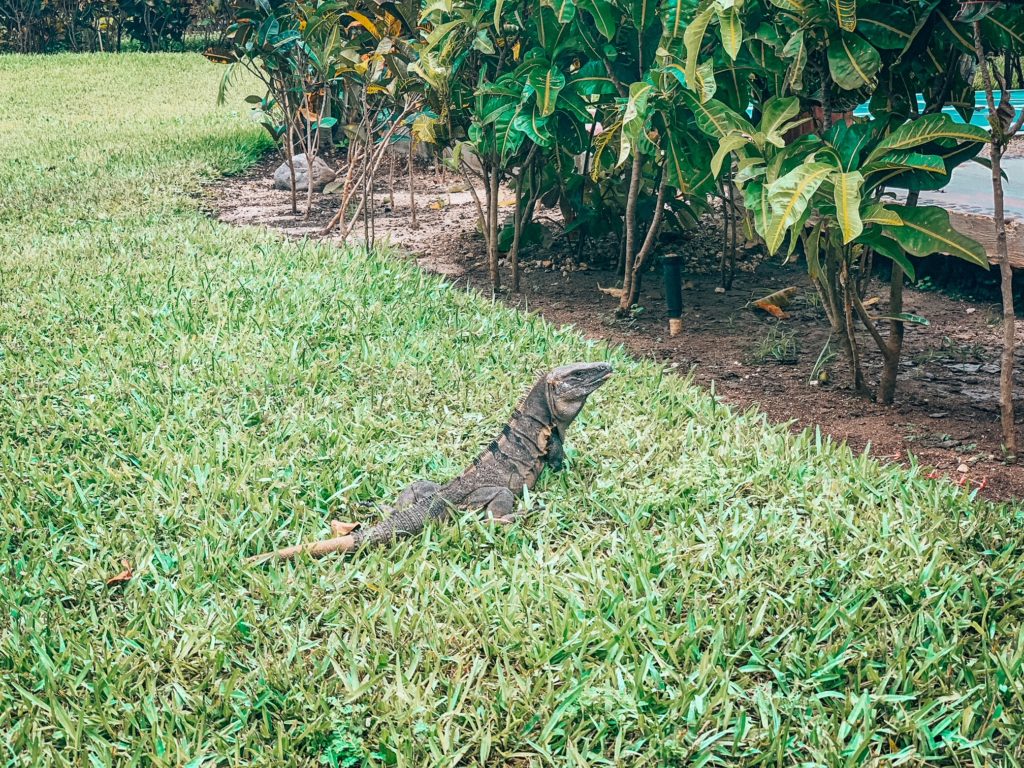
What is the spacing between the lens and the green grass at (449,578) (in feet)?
6.97

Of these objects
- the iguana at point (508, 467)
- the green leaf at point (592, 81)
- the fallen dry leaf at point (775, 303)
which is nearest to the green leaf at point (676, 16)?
the green leaf at point (592, 81)

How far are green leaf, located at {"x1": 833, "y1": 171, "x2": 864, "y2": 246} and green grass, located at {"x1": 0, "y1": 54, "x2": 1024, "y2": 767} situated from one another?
30.4 inches

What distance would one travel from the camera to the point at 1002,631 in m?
2.41

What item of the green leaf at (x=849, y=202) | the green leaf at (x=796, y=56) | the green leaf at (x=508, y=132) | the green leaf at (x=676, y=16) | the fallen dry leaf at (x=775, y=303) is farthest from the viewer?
the fallen dry leaf at (x=775, y=303)

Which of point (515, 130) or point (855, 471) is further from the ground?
point (515, 130)

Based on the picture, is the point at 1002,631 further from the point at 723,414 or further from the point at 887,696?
the point at 723,414

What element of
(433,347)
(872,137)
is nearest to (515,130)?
(433,347)

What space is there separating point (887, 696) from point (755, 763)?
0.36 m

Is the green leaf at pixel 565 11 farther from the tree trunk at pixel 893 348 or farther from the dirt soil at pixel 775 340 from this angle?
the tree trunk at pixel 893 348

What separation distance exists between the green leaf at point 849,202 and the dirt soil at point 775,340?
814mm

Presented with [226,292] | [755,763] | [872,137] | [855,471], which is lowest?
[755,763]

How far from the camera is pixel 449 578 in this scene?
260cm

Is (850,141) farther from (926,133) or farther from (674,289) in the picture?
(674,289)

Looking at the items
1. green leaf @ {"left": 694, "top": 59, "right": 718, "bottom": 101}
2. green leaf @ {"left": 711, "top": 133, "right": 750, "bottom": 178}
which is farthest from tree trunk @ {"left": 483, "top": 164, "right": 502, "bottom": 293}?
green leaf @ {"left": 711, "top": 133, "right": 750, "bottom": 178}
